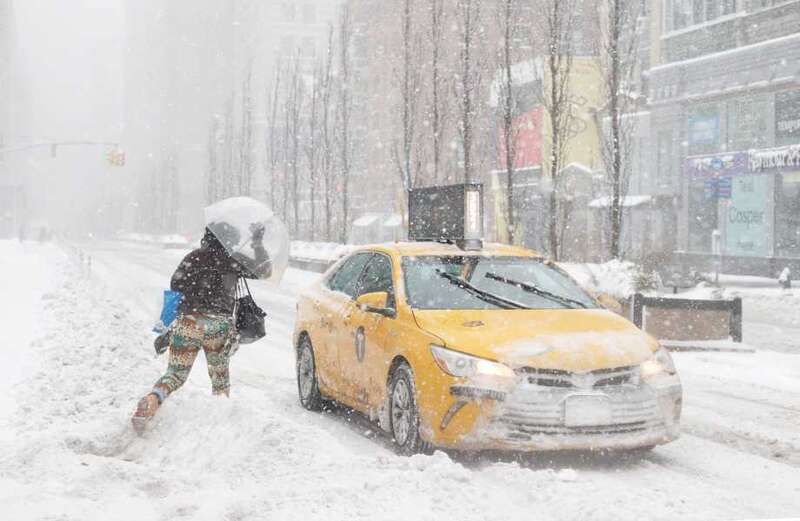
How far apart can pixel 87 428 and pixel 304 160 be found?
302 ft

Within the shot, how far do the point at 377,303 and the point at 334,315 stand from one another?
116 centimetres

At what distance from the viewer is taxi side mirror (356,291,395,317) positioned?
7.78 m

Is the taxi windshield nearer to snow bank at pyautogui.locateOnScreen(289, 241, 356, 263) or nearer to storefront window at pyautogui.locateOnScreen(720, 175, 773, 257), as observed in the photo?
storefront window at pyautogui.locateOnScreen(720, 175, 773, 257)

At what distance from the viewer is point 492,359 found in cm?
677

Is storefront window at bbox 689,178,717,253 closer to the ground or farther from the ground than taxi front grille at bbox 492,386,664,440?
farther from the ground

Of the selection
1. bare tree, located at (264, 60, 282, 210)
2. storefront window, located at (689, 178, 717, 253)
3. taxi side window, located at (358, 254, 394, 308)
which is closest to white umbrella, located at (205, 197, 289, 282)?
taxi side window, located at (358, 254, 394, 308)

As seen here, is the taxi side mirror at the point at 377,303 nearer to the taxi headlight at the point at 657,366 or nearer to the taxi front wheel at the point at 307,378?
the taxi front wheel at the point at 307,378

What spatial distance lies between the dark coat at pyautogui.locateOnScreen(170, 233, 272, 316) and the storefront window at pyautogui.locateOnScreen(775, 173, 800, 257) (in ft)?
92.1

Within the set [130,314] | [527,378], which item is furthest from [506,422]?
[130,314]

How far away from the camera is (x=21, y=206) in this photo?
427 ft

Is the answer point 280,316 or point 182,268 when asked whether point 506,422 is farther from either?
point 280,316

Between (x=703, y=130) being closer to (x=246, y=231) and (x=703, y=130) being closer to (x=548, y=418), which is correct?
(x=246, y=231)

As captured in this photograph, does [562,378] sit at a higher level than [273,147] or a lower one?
lower

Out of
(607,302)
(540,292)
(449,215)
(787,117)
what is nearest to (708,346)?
(449,215)
